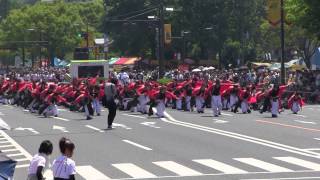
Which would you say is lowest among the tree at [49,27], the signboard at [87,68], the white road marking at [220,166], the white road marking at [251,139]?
the white road marking at [220,166]

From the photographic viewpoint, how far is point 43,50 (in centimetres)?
12169

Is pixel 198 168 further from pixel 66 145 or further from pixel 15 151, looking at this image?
pixel 66 145

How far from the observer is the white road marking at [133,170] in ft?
54.8

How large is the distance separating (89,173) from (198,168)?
230 centimetres

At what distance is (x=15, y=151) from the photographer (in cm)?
2191

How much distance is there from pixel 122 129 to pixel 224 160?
10.1 meters

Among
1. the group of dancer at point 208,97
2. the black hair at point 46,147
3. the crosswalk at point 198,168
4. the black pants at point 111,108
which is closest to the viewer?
the black hair at point 46,147

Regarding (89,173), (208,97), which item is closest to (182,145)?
(89,173)

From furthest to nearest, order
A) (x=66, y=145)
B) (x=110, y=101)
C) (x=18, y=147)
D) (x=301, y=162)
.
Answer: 1. (x=110, y=101)
2. (x=18, y=147)
3. (x=301, y=162)
4. (x=66, y=145)

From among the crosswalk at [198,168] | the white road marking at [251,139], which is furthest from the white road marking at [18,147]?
the white road marking at [251,139]

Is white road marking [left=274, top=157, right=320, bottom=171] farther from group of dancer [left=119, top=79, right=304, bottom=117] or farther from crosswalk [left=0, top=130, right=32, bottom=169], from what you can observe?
group of dancer [left=119, top=79, right=304, bottom=117]

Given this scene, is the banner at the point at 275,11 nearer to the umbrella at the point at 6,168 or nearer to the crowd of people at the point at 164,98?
the crowd of people at the point at 164,98

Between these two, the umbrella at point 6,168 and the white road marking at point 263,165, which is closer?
the umbrella at point 6,168

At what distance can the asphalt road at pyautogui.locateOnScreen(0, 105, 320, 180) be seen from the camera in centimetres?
1730
